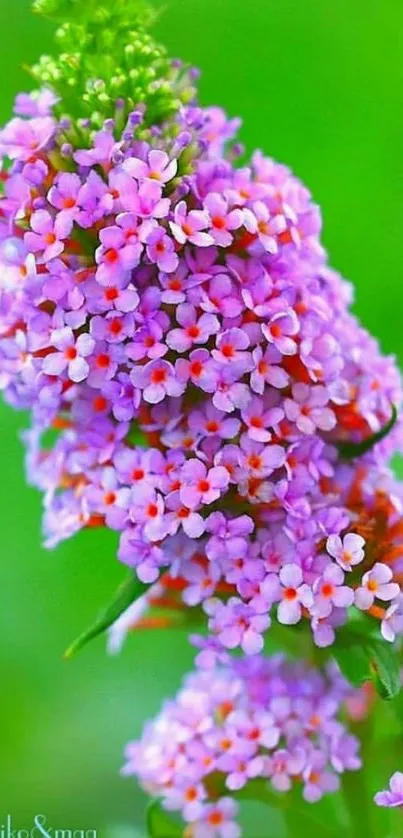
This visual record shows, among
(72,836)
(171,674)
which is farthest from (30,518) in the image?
(72,836)

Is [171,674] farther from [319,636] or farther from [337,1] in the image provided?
[337,1]

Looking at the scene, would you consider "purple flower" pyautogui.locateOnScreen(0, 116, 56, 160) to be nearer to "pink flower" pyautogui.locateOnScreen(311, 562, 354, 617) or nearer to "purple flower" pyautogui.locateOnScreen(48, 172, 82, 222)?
"purple flower" pyautogui.locateOnScreen(48, 172, 82, 222)

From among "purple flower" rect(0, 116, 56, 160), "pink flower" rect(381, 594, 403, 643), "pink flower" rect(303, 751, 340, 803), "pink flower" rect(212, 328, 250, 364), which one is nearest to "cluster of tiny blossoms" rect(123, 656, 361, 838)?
"pink flower" rect(303, 751, 340, 803)

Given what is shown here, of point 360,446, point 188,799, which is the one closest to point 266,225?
point 360,446

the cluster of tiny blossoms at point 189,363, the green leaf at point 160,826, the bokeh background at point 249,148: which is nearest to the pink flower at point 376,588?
the cluster of tiny blossoms at point 189,363

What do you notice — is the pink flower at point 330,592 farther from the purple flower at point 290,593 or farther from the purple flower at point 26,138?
the purple flower at point 26,138

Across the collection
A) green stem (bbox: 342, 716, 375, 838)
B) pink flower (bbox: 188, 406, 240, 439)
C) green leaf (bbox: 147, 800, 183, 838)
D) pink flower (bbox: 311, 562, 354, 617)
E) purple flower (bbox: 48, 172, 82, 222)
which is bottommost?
green leaf (bbox: 147, 800, 183, 838)

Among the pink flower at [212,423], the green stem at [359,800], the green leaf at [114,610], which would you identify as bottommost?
the green stem at [359,800]
